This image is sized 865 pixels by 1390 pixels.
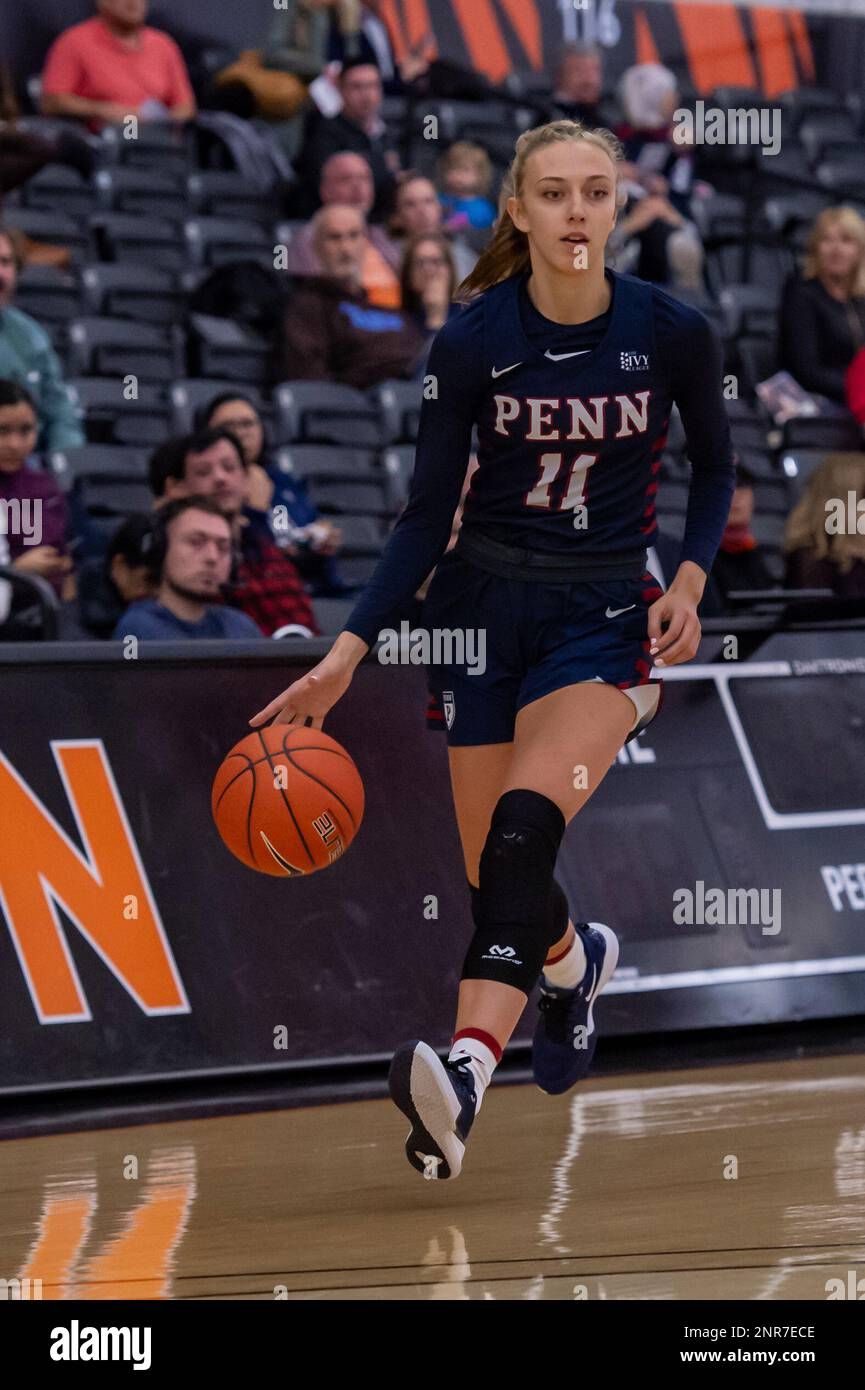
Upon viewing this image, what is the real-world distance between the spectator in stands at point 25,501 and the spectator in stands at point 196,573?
86 cm

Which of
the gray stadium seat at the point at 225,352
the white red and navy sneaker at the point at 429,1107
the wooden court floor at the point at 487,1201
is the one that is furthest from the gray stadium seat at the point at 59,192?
the white red and navy sneaker at the point at 429,1107

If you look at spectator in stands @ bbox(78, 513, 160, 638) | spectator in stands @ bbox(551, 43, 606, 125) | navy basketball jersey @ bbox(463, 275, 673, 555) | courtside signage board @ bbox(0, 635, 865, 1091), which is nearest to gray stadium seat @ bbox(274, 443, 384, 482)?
spectator in stands @ bbox(78, 513, 160, 638)

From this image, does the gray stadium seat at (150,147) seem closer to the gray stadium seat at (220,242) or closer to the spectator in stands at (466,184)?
the gray stadium seat at (220,242)

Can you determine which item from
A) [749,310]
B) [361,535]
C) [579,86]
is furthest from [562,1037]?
[579,86]

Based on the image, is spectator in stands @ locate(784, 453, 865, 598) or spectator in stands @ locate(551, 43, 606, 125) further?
spectator in stands @ locate(551, 43, 606, 125)

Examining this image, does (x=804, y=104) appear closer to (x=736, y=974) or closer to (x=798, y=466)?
(x=798, y=466)

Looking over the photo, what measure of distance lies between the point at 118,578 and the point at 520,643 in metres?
3.14

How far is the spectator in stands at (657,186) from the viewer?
13.6m

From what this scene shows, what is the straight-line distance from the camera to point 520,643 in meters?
5.09

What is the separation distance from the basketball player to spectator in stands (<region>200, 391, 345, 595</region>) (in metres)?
4.01

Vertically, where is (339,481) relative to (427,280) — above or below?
below

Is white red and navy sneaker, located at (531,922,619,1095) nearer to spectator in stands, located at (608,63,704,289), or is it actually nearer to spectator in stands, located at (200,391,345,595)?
spectator in stands, located at (200,391,345,595)

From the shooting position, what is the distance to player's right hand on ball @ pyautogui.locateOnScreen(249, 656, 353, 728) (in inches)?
198

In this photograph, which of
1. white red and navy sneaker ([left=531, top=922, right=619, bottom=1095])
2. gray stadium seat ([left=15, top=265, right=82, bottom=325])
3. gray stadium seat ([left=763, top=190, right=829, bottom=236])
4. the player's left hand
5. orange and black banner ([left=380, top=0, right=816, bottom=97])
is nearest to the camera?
the player's left hand
